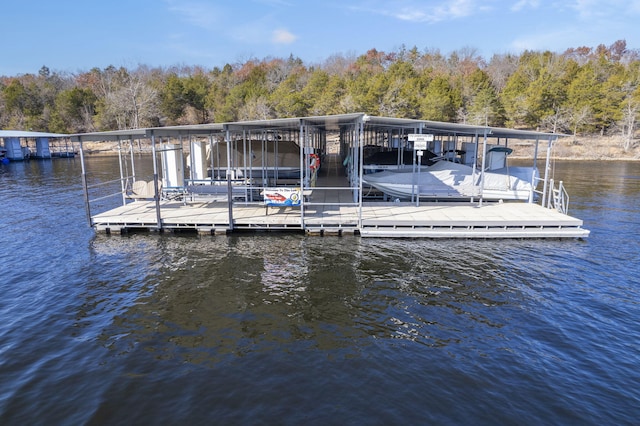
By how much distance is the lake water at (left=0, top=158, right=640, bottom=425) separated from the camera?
5.93 metres

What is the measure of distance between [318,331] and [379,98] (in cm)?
5343

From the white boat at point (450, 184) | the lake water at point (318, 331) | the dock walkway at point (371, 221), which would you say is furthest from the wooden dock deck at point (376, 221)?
the white boat at point (450, 184)

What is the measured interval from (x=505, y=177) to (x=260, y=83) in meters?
62.7

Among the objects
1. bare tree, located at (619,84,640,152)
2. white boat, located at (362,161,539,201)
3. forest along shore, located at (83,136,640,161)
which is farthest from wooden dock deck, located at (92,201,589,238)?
bare tree, located at (619,84,640,152)

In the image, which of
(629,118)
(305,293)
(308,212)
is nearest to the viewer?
(305,293)

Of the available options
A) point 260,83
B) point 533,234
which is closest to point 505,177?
point 533,234

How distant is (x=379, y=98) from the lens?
5741 cm

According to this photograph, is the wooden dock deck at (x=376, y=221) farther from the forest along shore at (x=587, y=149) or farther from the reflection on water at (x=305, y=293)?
the forest along shore at (x=587, y=149)

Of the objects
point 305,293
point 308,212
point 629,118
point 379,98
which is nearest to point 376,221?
point 308,212

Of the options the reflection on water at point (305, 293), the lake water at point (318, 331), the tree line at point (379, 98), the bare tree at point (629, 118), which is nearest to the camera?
the lake water at point (318, 331)

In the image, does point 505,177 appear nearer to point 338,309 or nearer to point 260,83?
point 338,309

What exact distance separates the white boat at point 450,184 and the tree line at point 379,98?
38.5 m

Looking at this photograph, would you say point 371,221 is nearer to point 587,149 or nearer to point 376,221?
point 376,221

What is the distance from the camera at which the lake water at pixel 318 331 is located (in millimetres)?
5934
